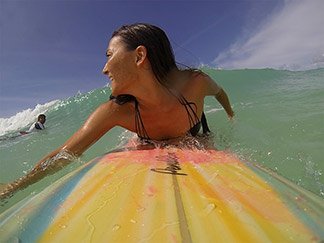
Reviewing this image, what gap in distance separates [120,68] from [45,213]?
1.15 meters

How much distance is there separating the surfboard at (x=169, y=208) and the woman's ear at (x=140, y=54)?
2.49 feet

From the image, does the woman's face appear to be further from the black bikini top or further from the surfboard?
the surfboard

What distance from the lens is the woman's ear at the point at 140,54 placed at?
2504 mm

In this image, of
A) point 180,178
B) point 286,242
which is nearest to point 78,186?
point 180,178

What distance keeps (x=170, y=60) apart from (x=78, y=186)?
130 cm

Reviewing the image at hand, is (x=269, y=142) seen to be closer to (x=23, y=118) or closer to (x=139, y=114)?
(x=139, y=114)

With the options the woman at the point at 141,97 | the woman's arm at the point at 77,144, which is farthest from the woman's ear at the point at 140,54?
the woman's arm at the point at 77,144

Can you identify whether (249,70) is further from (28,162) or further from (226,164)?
(226,164)

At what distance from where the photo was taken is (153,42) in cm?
263

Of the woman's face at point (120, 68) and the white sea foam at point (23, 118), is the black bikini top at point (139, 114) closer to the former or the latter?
the woman's face at point (120, 68)

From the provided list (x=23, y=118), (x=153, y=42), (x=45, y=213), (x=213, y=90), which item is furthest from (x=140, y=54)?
(x=23, y=118)

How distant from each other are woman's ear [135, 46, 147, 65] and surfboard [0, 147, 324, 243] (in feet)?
2.49

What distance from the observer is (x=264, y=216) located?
1459 mm

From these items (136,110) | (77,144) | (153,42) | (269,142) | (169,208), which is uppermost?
(153,42)
